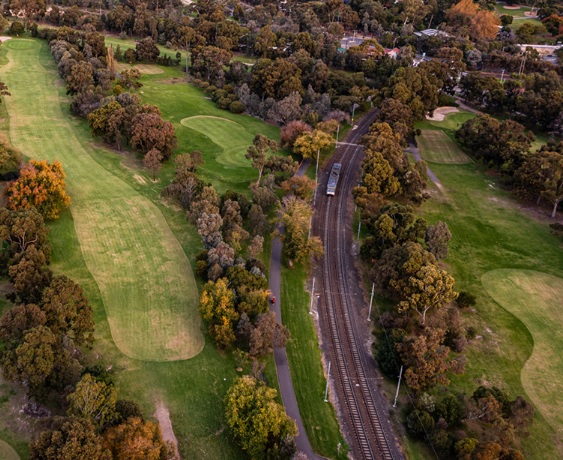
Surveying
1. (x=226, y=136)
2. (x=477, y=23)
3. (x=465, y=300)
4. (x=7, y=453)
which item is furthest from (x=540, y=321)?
(x=477, y=23)

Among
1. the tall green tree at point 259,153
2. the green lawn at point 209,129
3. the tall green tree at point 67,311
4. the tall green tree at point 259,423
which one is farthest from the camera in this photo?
the green lawn at point 209,129

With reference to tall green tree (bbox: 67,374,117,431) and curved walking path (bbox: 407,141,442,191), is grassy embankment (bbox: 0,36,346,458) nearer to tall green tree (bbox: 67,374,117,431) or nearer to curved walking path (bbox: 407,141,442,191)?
tall green tree (bbox: 67,374,117,431)

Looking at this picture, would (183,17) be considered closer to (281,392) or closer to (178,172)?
(178,172)

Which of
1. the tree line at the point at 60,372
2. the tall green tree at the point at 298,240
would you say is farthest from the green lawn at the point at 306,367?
the tree line at the point at 60,372

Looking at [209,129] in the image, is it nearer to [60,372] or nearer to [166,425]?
[60,372]

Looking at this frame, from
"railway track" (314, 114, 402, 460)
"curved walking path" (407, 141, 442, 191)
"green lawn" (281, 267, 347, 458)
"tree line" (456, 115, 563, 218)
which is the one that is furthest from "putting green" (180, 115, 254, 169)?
"tree line" (456, 115, 563, 218)

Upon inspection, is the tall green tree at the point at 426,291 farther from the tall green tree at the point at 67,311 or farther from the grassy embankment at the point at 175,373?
the tall green tree at the point at 67,311

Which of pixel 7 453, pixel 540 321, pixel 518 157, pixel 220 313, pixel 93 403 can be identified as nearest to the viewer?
pixel 93 403
